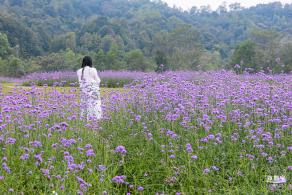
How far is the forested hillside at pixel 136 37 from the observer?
31.4 m

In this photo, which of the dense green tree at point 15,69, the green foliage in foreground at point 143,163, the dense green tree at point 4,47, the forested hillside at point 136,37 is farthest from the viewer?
the dense green tree at point 4,47

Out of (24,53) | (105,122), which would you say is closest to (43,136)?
(105,122)

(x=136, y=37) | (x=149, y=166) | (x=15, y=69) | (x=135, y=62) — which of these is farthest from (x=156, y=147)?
(x=136, y=37)

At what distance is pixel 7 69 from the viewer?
2902cm

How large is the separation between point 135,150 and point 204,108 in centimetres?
104

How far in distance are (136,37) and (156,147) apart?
4930cm

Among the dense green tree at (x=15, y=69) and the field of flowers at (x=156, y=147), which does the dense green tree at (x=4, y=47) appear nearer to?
the dense green tree at (x=15, y=69)

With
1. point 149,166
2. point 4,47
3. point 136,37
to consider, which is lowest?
point 149,166

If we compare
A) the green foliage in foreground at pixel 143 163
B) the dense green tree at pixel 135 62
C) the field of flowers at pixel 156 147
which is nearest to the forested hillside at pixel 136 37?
the dense green tree at pixel 135 62

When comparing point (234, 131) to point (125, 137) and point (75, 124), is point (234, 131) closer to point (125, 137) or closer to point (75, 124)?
point (125, 137)

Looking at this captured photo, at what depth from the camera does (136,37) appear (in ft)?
174

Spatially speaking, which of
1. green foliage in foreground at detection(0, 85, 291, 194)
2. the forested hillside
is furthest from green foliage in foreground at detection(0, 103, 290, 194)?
the forested hillside

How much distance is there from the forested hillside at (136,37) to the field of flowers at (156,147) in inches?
399

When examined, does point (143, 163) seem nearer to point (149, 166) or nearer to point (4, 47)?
point (149, 166)
